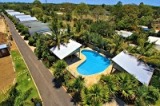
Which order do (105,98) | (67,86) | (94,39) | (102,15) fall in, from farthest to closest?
(102,15), (94,39), (67,86), (105,98)

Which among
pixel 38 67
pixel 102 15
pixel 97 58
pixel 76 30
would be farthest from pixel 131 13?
pixel 38 67

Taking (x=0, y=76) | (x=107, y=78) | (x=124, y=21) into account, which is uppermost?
(x=124, y=21)

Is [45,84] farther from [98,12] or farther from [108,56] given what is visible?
[98,12]

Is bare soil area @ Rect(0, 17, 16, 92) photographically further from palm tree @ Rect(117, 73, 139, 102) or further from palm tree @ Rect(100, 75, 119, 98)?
palm tree @ Rect(117, 73, 139, 102)

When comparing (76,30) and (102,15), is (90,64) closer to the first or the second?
(76,30)

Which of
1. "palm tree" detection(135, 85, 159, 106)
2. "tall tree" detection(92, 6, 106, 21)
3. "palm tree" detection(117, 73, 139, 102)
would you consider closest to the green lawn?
"palm tree" detection(117, 73, 139, 102)

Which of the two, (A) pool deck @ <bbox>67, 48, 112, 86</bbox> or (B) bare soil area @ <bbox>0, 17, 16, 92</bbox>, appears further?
(A) pool deck @ <bbox>67, 48, 112, 86</bbox>
